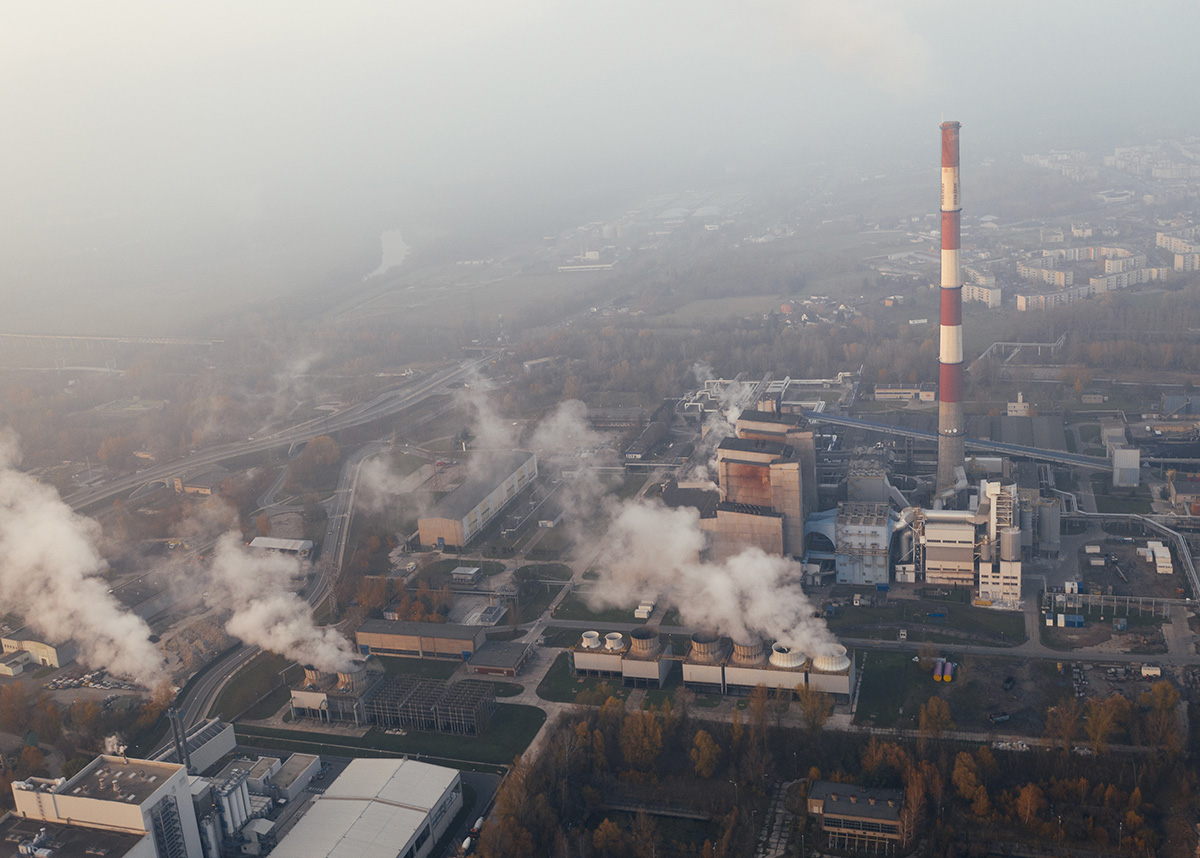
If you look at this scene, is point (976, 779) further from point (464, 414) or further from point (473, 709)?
point (464, 414)

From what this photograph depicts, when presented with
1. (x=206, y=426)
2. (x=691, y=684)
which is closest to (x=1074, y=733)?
(x=691, y=684)

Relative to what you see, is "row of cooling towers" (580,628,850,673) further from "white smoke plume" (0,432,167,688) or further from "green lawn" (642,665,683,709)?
"white smoke plume" (0,432,167,688)

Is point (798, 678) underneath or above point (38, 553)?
underneath

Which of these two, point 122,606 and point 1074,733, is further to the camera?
point 122,606

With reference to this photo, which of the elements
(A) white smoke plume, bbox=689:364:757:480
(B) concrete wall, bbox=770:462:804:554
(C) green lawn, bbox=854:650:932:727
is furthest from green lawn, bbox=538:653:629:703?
(A) white smoke plume, bbox=689:364:757:480

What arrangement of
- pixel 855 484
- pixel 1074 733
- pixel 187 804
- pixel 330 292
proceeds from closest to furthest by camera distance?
pixel 187 804
pixel 1074 733
pixel 855 484
pixel 330 292

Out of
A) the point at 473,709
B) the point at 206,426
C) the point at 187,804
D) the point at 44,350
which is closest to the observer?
the point at 187,804

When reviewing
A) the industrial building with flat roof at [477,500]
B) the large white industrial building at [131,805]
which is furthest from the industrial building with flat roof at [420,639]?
the large white industrial building at [131,805]
